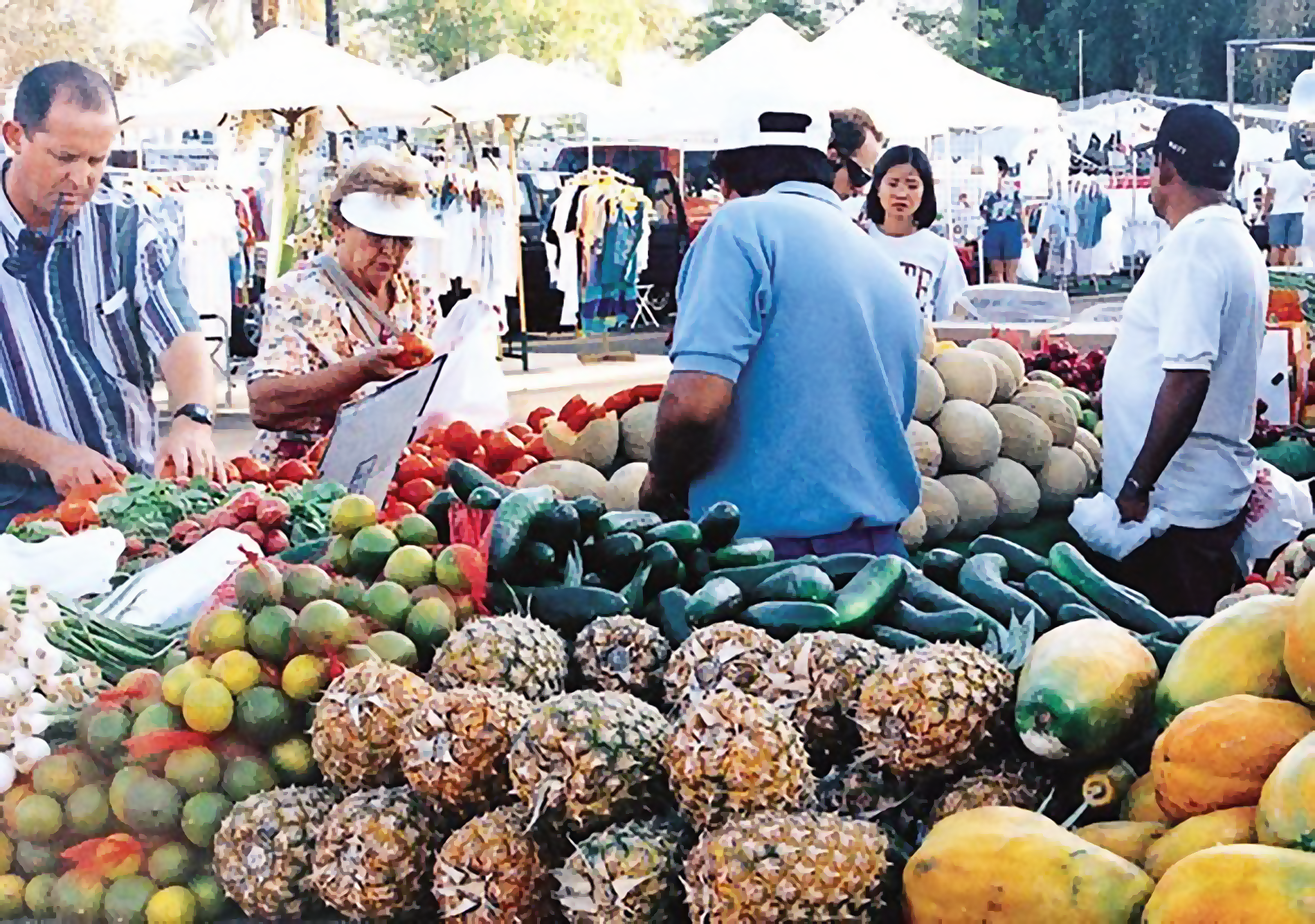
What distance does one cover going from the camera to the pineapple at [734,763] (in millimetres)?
1829

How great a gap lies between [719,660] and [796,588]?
241mm

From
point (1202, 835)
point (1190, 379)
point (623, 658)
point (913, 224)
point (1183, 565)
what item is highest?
point (913, 224)

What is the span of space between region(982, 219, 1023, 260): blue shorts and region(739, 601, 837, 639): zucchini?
21.3 meters

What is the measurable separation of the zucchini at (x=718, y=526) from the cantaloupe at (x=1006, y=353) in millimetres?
3382

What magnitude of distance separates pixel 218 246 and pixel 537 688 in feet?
44.6

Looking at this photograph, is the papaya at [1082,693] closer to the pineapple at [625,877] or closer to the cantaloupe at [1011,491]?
the pineapple at [625,877]

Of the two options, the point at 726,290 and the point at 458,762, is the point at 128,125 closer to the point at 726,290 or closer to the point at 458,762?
the point at 726,290

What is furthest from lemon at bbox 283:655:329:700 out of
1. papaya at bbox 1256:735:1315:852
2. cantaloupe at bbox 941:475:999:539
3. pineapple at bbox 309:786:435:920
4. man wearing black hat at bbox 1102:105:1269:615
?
cantaloupe at bbox 941:475:999:539

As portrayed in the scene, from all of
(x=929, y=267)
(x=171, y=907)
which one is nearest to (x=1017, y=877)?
(x=171, y=907)

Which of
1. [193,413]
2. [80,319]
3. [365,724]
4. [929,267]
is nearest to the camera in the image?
[365,724]

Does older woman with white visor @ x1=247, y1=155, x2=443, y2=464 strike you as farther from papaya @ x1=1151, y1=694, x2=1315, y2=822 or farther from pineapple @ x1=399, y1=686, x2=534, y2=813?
papaya @ x1=1151, y1=694, x2=1315, y2=822

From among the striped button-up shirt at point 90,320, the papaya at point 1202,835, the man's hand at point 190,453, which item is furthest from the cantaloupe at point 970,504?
the papaya at point 1202,835

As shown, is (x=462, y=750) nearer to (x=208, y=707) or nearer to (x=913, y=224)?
(x=208, y=707)

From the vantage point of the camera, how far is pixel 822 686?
6.66 ft
